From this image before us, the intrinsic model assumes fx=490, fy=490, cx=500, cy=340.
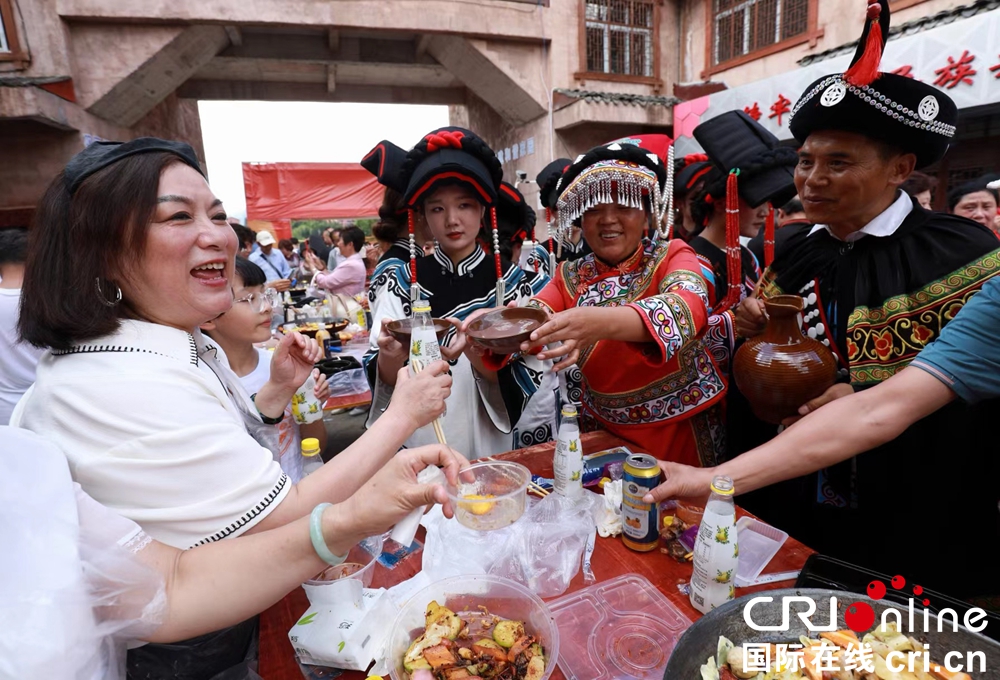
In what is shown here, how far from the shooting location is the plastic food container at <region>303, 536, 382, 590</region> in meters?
1.17

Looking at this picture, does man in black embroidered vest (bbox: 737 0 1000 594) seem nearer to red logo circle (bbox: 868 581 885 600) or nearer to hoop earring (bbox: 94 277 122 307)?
red logo circle (bbox: 868 581 885 600)

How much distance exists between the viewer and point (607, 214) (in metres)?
2.19

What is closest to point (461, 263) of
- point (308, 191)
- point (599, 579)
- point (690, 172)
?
point (599, 579)

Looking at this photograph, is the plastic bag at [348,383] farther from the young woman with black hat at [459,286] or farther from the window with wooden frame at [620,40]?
the window with wooden frame at [620,40]

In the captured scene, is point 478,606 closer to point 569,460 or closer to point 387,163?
point 569,460

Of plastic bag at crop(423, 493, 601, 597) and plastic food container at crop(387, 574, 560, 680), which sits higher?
plastic food container at crop(387, 574, 560, 680)

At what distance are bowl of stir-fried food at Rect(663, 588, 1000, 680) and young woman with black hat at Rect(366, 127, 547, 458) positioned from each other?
1387 mm

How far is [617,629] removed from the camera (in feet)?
3.97

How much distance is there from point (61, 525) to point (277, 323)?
562cm

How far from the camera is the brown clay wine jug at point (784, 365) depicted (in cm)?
171

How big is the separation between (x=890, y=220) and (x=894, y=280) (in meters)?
0.24

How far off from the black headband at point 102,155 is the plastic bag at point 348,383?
2.77 metres

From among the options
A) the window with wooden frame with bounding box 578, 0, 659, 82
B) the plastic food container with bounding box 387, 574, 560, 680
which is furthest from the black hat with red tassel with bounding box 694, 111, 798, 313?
the window with wooden frame with bounding box 578, 0, 659, 82

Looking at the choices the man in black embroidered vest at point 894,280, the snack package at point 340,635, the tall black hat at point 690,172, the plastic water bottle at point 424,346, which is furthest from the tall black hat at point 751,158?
the snack package at point 340,635
